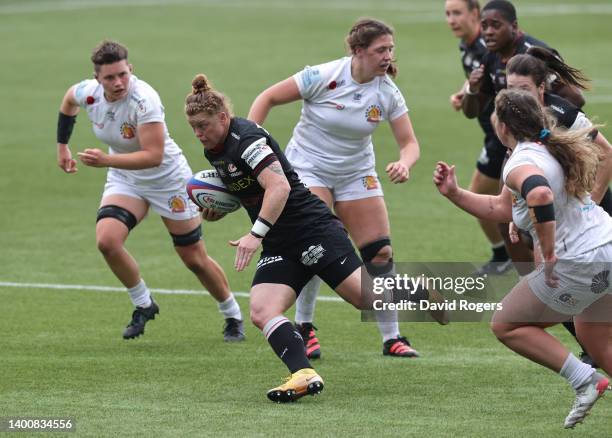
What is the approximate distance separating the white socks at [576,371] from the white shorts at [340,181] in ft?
8.98

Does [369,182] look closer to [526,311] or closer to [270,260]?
[270,260]

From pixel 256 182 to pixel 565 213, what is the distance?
1.97m

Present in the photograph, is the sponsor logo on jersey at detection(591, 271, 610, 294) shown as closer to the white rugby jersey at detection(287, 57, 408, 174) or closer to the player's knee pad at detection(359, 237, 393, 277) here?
the player's knee pad at detection(359, 237, 393, 277)

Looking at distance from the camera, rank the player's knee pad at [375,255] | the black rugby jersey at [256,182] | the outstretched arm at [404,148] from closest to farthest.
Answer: the black rugby jersey at [256,182] < the outstretched arm at [404,148] < the player's knee pad at [375,255]

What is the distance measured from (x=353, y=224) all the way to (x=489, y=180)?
3.16 m

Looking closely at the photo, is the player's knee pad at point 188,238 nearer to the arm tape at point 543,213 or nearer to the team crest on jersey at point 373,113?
the team crest on jersey at point 373,113

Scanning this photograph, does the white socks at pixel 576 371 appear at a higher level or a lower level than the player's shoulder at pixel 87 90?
lower

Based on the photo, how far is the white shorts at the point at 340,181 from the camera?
9.38m

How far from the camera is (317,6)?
34.4 meters

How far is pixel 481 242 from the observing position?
1339 centimetres

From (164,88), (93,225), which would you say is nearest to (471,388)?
(93,225)

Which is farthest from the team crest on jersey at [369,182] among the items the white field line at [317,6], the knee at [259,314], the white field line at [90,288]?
the white field line at [317,6]

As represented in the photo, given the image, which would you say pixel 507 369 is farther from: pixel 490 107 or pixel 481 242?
pixel 481 242

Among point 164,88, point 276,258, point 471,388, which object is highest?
point 276,258
